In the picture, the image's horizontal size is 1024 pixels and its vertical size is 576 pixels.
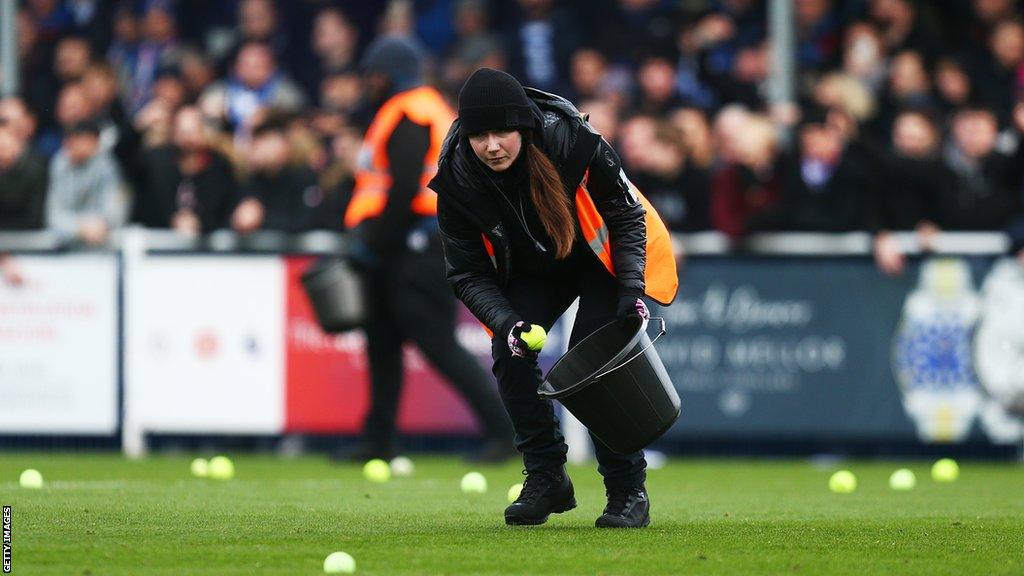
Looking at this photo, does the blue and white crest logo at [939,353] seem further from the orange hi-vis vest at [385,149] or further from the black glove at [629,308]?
the black glove at [629,308]

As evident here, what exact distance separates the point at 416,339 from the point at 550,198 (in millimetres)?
4515

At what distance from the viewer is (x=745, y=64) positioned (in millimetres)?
→ 15219

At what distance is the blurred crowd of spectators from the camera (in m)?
12.3

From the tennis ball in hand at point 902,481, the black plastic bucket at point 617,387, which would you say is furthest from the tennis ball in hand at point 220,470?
the black plastic bucket at point 617,387

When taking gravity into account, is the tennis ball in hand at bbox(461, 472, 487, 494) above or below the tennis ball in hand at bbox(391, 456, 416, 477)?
above

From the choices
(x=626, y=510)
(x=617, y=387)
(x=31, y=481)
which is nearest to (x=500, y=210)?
(x=617, y=387)

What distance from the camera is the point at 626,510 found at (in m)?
6.98

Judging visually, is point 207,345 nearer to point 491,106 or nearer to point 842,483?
point 842,483

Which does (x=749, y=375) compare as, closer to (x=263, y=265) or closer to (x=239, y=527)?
(x=263, y=265)

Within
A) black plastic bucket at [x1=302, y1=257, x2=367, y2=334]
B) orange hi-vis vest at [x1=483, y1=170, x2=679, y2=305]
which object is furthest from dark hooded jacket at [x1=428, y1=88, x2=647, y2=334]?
black plastic bucket at [x1=302, y1=257, x2=367, y2=334]

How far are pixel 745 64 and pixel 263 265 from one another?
4.64 metres

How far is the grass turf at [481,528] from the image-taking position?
5688mm

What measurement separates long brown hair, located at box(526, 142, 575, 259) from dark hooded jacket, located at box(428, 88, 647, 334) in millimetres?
84

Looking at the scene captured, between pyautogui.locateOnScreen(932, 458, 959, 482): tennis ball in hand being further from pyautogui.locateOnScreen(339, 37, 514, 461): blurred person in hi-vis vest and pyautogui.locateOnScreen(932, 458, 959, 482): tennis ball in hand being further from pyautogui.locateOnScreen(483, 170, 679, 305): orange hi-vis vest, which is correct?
pyautogui.locateOnScreen(483, 170, 679, 305): orange hi-vis vest
